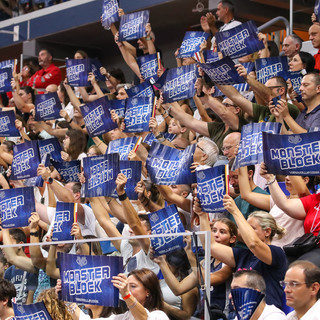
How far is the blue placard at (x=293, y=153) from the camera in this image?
16.1ft

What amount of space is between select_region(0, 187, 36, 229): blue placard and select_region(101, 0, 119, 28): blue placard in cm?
321

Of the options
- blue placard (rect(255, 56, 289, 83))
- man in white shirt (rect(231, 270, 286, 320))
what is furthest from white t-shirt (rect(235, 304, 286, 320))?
blue placard (rect(255, 56, 289, 83))

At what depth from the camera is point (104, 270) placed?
4.44 m

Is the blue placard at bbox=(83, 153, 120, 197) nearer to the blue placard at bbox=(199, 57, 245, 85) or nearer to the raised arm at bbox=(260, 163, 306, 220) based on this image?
the blue placard at bbox=(199, 57, 245, 85)

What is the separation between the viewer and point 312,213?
5.08 m

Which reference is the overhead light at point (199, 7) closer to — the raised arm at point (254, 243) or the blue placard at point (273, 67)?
the blue placard at point (273, 67)

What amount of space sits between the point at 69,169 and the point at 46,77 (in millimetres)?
4012

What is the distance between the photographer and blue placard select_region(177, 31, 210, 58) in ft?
28.4

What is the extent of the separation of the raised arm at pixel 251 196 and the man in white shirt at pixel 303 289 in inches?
56.9

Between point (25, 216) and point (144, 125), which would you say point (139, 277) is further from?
point (144, 125)

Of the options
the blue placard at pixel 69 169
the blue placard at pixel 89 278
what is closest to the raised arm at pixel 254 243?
the blue placard at pixel 89 278

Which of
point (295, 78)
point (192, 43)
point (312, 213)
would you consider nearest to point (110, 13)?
point (192, 43)

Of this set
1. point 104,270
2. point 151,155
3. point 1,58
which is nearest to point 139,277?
point 104,270

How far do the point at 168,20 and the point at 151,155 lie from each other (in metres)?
5.98
